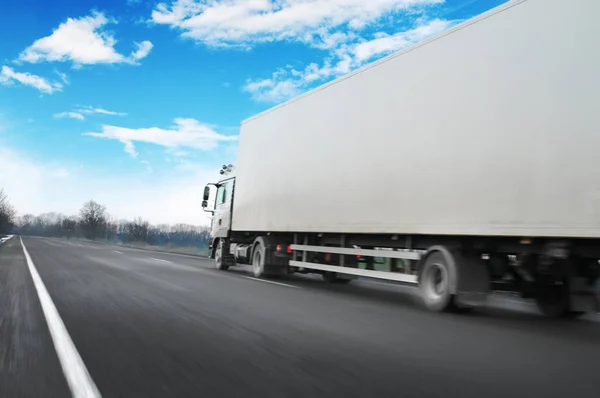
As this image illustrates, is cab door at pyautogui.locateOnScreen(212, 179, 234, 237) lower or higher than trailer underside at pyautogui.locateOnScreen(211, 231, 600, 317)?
higher

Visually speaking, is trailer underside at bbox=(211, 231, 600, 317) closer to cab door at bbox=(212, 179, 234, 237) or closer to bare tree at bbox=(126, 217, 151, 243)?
cab door at bbox=(212, 179, 234, 237)

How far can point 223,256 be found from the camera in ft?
57.7

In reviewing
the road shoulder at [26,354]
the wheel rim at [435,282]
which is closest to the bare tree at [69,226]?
the road shoulder at [26,354]

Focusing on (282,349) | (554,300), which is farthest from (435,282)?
(282,349)

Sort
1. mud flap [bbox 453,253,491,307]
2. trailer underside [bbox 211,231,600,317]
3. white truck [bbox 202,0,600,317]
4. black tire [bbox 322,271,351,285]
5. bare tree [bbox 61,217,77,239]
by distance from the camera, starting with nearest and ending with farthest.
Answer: white truck [bbox 202,0,600,317], trailer underside [bbox 211,231,600,317], mud flap [bbox 453,253,491,307], black tire [bbox 322,271,351,285], bare tree [bbox 61,217,77,239]

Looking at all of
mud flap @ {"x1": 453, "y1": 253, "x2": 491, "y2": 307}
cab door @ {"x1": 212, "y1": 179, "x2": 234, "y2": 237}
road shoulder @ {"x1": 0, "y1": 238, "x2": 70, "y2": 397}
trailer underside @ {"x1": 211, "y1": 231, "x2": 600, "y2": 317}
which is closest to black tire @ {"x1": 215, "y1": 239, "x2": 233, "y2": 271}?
cab door @ {"x1": 212, "y1": 179, "x2": 234, "y2": 237}

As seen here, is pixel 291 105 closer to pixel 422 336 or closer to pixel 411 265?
pixel 411 265

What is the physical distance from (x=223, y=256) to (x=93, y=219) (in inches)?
3716

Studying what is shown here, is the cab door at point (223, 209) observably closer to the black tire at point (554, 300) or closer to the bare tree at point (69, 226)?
the black tire at point (554, 300)

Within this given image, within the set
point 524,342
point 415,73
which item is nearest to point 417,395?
point 524,342

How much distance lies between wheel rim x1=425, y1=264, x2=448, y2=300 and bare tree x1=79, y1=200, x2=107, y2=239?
9899cm

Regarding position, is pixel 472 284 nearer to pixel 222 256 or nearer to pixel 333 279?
pixel 333 279

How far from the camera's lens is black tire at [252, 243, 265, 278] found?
14115 millimetres

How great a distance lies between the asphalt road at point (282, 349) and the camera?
379 cm
